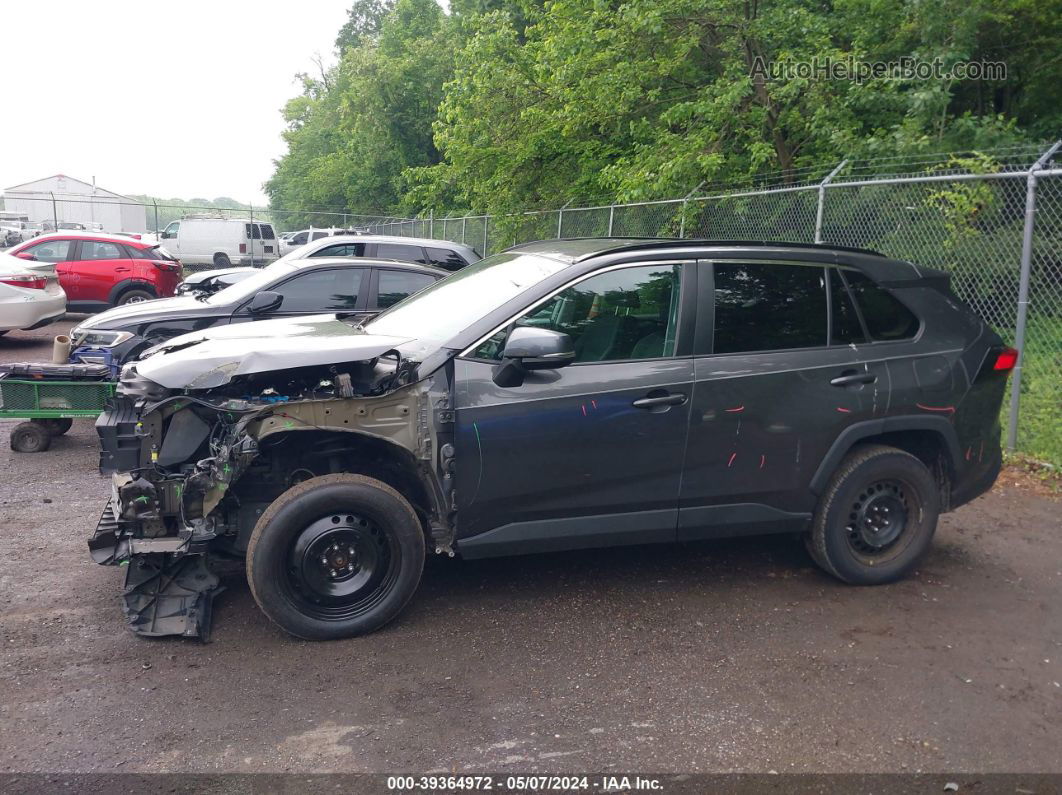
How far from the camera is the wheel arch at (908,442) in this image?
15.9 feet

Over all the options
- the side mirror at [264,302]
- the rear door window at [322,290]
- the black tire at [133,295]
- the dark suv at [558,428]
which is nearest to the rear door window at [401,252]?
the rear door window at [322,290]

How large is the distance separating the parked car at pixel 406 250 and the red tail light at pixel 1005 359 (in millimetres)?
7331

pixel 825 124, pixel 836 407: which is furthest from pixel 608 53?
pixel 836 407

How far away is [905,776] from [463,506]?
7.12ft

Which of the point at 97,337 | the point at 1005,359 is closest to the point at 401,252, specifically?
the point at 97,337

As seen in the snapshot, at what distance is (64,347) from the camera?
811 cm

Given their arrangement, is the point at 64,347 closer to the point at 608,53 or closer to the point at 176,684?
the point at 176,684

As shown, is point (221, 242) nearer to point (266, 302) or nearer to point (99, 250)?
point (99, 250)

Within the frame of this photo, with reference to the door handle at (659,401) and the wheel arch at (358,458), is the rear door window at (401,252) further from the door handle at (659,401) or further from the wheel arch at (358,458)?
the door handle at (659,401)

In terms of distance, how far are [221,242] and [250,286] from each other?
28.8 m

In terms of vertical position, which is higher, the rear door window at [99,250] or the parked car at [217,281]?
the rear door window at [99,250]

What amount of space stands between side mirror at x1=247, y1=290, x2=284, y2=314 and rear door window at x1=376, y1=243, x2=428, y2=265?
9.67 ft

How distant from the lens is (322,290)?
30.8ft

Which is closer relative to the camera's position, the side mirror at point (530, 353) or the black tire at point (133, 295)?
the side mirror at point (530, 353)
